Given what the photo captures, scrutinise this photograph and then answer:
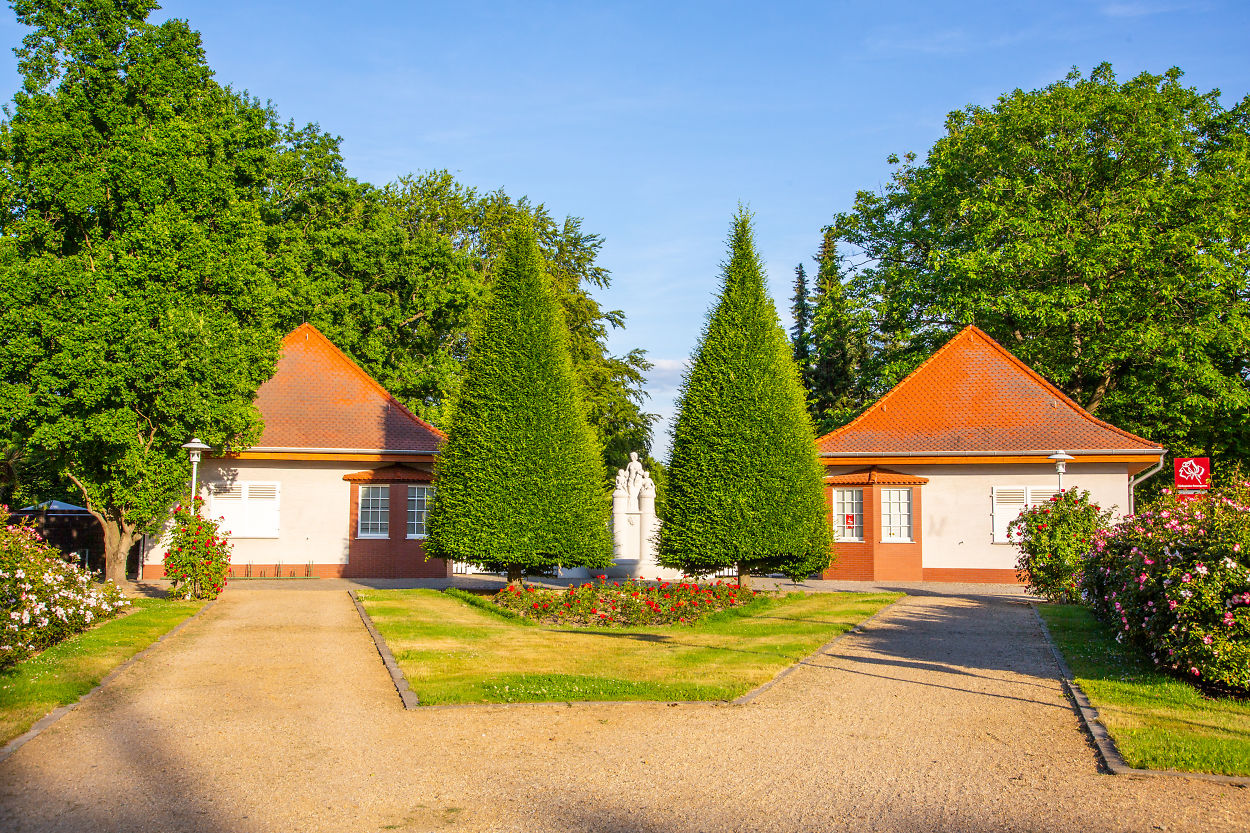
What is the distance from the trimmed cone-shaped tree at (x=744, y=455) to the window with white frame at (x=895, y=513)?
719cm

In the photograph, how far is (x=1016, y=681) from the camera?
10.3m

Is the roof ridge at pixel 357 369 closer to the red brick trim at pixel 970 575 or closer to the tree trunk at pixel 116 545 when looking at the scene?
the tree trunk at pixel 116 545

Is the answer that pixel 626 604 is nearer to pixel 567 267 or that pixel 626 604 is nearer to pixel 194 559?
pixel 194 559

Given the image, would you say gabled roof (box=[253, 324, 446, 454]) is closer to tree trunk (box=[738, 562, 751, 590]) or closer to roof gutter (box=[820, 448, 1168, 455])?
tree trunk (box=[738, 562, 751, 590])

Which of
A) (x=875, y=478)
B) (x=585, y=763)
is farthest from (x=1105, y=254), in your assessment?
(x=585, y=763)

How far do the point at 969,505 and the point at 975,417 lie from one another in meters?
2.32

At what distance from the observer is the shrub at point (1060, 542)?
18422 mm

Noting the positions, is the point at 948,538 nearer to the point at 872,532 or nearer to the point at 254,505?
the point at 872,532

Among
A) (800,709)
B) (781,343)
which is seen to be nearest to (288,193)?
(781,343)

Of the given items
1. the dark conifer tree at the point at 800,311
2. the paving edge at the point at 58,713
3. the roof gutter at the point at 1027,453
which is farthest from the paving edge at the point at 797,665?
the dark conifer tree at the point at 800,311

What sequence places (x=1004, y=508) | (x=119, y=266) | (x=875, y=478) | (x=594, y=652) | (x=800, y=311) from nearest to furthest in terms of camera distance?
(x=594, y=652), (x=119, y=266), (x=1004, y=508), (x=875, y=478), (x=800, y=311)

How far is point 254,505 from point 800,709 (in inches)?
745

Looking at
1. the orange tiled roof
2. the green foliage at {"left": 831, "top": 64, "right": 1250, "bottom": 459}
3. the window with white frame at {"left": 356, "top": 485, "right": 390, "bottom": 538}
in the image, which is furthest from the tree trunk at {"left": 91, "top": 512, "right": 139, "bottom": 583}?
the green foliage at {"left": 831, "top": 64, "right": 1250, "bottom": 459}

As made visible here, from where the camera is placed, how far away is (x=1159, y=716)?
8.13 metres
